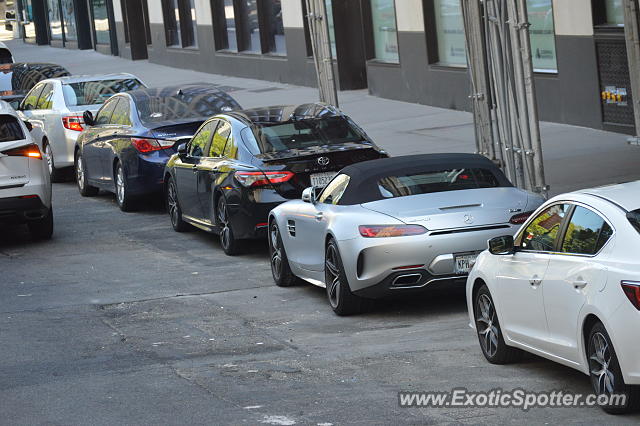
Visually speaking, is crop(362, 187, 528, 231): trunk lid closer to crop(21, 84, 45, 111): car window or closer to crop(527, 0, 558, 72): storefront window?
crop(527, 0, 558, 72): storefront window

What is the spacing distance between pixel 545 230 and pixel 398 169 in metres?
2.86

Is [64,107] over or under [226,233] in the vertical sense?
over

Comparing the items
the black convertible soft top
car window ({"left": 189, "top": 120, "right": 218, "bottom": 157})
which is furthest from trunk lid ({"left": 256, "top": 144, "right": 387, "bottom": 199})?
the black convertible soft top

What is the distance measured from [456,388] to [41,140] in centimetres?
1488

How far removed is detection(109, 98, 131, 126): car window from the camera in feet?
57.0

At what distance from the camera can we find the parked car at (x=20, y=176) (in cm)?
1459

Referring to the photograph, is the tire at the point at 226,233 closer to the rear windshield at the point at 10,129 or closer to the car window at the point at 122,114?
the rear windshield at the point at 10,129

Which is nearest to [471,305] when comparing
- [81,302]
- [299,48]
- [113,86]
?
[81,302]

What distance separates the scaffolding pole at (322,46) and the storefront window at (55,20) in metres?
42.2

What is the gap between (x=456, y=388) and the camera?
772 cm

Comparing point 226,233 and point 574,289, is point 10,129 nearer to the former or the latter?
point 226,233

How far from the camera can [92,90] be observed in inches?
832

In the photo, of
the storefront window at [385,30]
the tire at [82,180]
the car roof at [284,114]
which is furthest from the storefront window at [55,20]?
the car roof at [284,114]

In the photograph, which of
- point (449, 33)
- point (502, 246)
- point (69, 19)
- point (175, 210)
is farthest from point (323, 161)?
point (69, 19)
